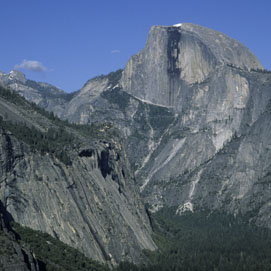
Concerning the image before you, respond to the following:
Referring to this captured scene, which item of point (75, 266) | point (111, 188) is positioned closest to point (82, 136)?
point (111, 188)

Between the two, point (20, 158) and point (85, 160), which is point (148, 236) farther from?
point (20, 158)

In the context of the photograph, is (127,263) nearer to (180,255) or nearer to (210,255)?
(180,255)

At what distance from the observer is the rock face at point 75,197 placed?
144m

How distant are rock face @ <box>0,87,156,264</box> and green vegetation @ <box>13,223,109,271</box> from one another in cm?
559

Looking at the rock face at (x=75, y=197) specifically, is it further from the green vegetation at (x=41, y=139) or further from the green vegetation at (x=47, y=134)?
the green vegetation at (x=41, y=139)

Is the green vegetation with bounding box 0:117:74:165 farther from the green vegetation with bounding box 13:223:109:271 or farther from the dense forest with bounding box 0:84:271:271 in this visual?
the green vegetation with bounding box 13:223:109:271

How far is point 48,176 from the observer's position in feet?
501

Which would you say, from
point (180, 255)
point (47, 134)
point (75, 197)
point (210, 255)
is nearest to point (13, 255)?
point (75, 197)

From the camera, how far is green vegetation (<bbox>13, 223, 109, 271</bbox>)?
12622cm

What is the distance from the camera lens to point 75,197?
516 ft

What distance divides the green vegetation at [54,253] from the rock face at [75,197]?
5.59 meters

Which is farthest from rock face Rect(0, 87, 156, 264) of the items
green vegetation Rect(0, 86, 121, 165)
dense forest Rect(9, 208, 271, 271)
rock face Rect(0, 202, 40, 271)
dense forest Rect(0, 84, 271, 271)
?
rock face Rect(0, 202, 40, 271)

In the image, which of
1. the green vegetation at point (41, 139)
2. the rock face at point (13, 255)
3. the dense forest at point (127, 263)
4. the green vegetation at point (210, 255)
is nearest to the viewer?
the rock face at point (13, 255)

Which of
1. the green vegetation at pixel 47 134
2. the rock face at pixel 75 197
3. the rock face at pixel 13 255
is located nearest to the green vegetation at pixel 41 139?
the green vegetation at pixel 47 134
